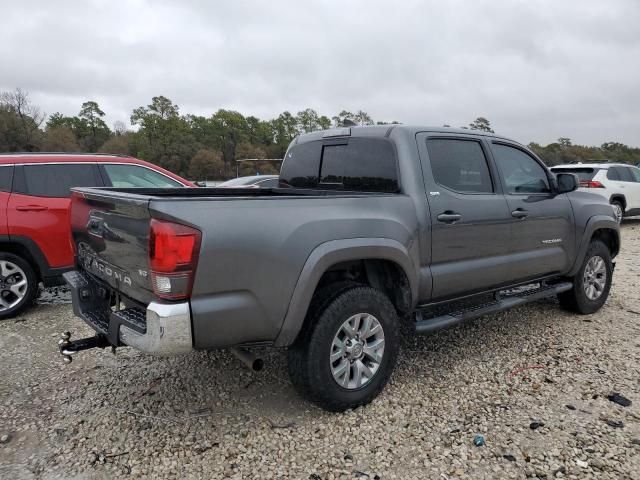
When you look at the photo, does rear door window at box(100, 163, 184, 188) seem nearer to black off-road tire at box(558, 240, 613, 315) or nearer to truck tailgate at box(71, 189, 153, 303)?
truck tailgate at box(71, 189, 153, 303)

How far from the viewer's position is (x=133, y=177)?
567 cm

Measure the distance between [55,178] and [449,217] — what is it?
4215mm

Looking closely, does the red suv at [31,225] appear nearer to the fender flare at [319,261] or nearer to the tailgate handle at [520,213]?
the fender flare at [319,261]

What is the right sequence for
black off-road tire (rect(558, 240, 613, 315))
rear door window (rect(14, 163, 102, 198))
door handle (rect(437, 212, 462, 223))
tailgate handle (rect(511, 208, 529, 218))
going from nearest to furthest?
door handle (rect(437, 212, 462, 223)) → tailgate handle (rect(511, 208, 529, 218)) → black off-road tire (rect(558, 240, 613, 315)) → rear door window (rect(14, 163, 102, 198))

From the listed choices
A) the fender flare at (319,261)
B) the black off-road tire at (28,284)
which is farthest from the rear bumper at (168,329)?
the black off-road tire at (28,284)

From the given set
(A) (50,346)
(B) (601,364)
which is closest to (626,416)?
(B) (601,364)

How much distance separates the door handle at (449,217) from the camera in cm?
338

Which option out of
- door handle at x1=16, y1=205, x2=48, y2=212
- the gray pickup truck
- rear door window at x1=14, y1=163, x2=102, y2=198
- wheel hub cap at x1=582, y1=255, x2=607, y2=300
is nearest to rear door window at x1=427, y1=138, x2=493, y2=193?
the gray pickup truck

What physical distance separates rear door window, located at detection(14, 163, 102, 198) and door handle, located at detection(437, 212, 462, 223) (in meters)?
3.96

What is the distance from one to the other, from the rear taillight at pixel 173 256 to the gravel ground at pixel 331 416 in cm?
100

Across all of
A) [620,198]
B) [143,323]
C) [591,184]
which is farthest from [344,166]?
[620,198]

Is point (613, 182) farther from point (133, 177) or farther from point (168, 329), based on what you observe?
point (168, 329)

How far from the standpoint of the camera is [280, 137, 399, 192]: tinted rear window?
3.43m

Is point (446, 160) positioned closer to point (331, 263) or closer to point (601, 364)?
point (331, 263)
